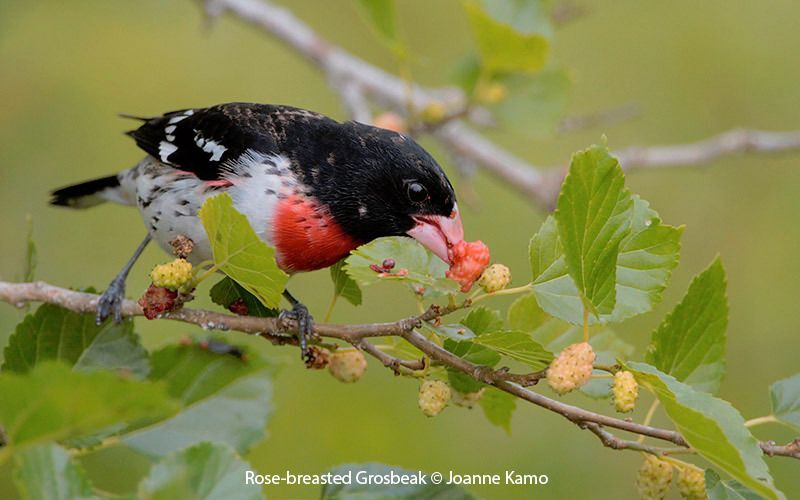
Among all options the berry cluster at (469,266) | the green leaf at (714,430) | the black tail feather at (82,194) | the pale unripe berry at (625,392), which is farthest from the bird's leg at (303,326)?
the black tail feather at (82,194)

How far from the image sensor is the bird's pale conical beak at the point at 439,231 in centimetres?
318

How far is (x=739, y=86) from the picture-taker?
760cm

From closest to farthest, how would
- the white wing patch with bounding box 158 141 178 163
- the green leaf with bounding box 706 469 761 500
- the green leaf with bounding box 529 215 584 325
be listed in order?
the green leaf with bounding box 706 469 761 500 → the green leaf with bounding box 529 215 584 325 → the white wing patch with bounding box 158 141 178 163

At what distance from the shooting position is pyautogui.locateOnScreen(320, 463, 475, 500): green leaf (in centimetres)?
231

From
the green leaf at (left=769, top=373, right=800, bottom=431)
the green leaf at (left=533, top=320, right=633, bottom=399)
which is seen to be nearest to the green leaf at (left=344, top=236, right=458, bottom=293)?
the green leaf at (left=533, top=320, right=633, bottom=399)

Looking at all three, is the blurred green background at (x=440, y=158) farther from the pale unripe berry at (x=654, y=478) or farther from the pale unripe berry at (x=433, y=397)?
the pale unripe berry at (x=654, y=478)

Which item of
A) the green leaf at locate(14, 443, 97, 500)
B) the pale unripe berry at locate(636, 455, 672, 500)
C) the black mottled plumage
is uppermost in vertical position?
the black mottled plumage

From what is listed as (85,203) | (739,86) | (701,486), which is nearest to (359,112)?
(85,203)

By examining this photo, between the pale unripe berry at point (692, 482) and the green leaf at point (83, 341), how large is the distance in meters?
1.49

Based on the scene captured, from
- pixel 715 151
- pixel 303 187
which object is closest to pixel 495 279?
pixel 303 187

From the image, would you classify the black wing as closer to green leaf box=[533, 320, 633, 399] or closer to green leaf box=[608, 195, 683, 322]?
green leaf box=[533, 320, 633, 399]

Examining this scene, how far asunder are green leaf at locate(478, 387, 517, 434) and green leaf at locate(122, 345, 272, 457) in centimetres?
65

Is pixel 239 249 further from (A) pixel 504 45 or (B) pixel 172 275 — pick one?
(A) pixel 504 45

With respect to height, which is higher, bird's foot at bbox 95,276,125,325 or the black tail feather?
the black tail feather
